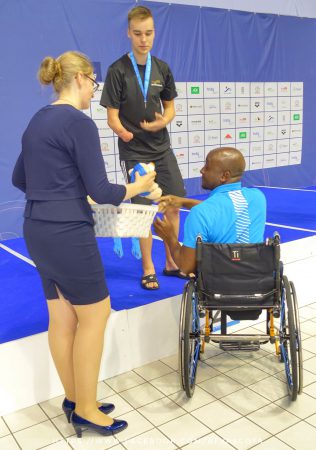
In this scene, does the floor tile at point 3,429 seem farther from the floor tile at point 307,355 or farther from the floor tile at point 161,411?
the floor tile at point 307,355

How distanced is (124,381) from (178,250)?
2.33 ft

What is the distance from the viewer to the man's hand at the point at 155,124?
92.9 inches

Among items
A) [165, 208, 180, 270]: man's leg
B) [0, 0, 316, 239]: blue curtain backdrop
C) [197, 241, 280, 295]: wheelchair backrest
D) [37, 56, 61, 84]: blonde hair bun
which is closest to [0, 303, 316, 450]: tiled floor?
[197, 241, 280, 295]: wheelchair backrest

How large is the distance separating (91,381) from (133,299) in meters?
0.73

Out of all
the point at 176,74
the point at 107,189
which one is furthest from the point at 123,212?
the point at 176,74

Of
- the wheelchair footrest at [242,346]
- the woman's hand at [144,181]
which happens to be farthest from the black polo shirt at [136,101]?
the wheelchair footrest at [242,346]

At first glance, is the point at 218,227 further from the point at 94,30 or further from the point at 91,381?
the point at 94,30

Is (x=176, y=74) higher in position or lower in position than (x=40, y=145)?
higher

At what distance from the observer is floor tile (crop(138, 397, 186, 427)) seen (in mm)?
1749

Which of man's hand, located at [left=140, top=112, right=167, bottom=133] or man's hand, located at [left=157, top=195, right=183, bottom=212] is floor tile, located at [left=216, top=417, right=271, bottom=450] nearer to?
man's hand, located at [left=157, top=195, right=183, bottom=212]

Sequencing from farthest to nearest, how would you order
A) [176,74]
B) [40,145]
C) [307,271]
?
[176,74]
[307,271]
[40,145]

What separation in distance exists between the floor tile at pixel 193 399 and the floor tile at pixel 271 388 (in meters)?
0.21

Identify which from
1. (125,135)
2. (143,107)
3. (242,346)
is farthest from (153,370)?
(143,107)

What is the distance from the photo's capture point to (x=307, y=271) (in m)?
2.90
